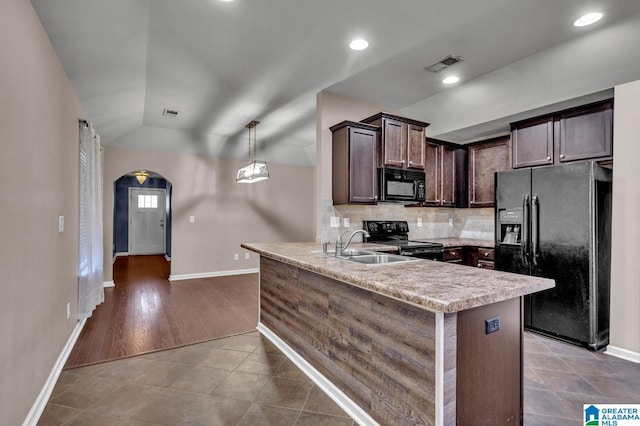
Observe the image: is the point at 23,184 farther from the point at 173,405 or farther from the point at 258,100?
the point at 258,100

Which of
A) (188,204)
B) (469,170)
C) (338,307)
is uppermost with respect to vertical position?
(469,170)

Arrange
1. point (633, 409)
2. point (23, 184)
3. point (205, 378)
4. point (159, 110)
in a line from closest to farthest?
point (23, 184) → point (633, 409) → point (205, 378) → point (159, 110)

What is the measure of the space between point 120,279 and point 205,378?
465 centimetres

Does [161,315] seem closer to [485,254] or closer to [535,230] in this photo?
[485,254]

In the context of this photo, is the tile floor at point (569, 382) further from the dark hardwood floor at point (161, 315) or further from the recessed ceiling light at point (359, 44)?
the recessed ceiling light at point (359, 44)

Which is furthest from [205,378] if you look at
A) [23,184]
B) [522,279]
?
[522,279]

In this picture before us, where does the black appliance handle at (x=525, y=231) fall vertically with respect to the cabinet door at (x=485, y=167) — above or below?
below

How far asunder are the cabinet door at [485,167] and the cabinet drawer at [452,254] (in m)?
0.78

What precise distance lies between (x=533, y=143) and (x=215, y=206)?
208 inches

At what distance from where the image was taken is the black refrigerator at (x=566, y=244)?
112 inches

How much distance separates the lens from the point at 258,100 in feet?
13.3

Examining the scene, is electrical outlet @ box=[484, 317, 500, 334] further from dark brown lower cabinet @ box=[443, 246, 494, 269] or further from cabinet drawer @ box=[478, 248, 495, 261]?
cabinet drawer @ box=[478, 248, 495, 261]

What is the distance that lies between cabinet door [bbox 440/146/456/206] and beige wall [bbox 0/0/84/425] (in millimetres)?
4227

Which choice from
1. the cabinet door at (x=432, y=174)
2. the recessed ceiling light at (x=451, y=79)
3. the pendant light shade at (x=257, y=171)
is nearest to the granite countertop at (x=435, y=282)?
the recessed ceiling light at (x=451, y=79)
